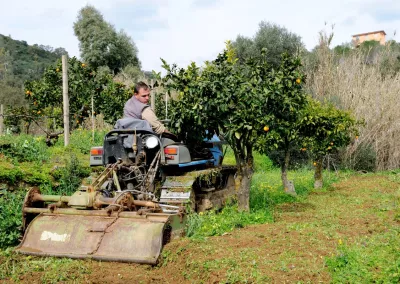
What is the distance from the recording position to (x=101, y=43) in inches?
1399

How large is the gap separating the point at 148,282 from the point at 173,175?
288 cm

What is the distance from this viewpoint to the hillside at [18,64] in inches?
1323

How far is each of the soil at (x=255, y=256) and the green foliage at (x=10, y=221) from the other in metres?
1.38

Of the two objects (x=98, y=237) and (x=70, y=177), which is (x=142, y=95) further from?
(x=98, y=237)

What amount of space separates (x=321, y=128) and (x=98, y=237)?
814 centimetres

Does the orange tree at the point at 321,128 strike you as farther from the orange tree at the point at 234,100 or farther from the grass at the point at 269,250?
the orange tree at the point at 234,100

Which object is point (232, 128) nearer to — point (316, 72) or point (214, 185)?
point (214, 185)

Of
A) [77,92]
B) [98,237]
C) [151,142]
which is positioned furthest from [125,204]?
[77,92]

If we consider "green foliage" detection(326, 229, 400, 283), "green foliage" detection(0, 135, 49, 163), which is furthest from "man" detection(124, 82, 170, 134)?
"green foliage" detection(0, 135, 49, 163)

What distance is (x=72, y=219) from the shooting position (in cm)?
604

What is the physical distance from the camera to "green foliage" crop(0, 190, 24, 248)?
21.2ft

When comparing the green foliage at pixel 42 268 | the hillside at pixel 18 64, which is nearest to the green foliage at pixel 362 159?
the green foliage at pixel 42 268

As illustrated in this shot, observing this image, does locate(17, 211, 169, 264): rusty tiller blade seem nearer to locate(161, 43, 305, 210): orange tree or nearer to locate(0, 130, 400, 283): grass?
locate(0, 130, 400, 283): grass

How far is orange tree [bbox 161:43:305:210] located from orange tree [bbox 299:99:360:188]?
159 inches
